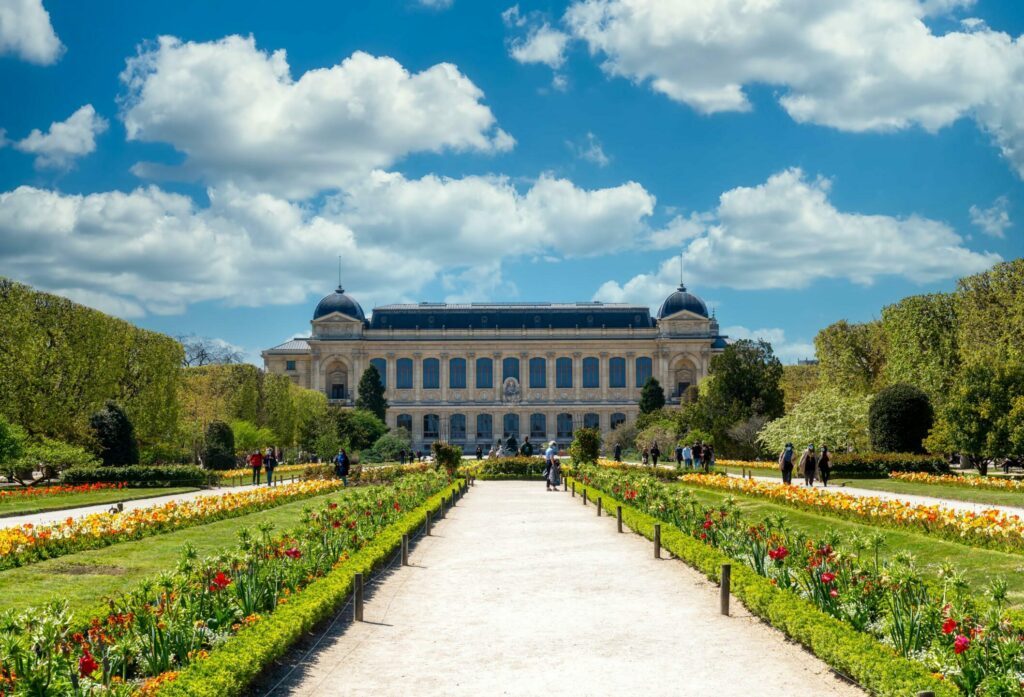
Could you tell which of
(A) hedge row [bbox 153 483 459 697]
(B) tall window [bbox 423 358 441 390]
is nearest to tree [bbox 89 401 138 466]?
(A) hedge row [bbox 153 483 459 697]

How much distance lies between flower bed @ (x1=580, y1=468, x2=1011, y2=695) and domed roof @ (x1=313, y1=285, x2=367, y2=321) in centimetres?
7717

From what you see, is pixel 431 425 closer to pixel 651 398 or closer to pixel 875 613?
pixel 651 398

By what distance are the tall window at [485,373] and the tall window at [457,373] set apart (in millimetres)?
1204

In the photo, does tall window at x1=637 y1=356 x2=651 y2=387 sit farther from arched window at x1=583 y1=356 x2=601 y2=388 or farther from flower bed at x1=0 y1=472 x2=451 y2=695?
flower bed at x1=0 y1=472 x2=451 y2=695

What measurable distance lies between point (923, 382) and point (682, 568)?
2855 centimetres

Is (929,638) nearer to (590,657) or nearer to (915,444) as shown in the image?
(590,657)

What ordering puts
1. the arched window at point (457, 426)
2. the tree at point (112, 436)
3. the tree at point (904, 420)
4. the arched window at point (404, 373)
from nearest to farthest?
1. the tree at point (112, 436)
2. the tree at point (904, 420)
3. the arched window at point (457, 426)
4. the arched window at point (404, 373)

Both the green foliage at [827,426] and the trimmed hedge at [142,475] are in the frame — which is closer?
the trimmed hedge at [142,475]

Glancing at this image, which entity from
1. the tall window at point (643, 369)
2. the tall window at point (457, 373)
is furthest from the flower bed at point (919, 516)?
the tall window at point (457, 373)

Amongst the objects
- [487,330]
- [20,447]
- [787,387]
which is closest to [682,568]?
[20,447]

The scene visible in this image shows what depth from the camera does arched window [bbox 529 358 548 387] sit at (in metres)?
87.1

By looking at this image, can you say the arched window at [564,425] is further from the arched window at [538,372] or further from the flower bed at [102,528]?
the flower bed at [102,528]

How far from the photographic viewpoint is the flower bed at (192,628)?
232 inches

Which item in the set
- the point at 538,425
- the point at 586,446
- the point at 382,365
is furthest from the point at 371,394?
the point at 586,446
